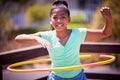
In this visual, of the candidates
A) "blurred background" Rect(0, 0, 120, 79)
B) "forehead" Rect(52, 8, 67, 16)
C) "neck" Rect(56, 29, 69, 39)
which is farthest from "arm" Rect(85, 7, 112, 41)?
"blurred background" Rect(0, 0, 120, 79)

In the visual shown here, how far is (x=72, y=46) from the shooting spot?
3545mm

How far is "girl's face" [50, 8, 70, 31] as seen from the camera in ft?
11.5

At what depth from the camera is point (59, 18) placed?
3.52 m

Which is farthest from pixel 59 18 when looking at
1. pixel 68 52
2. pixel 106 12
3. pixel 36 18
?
pixel 36 18

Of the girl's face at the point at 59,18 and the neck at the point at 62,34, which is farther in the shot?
the neck at the point at 62,34

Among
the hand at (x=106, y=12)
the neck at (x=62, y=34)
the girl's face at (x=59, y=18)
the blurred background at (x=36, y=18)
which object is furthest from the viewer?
the blurred background at (x=36, y=18)

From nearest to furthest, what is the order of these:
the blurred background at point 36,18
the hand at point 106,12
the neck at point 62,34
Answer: the hand at point 106,12
the neck at point 62,34
the blurred background at point 36,18

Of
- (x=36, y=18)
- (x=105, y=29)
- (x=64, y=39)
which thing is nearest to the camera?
(x=105, y=29)

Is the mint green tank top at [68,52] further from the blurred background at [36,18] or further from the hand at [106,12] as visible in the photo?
the blurred background at [36,18]

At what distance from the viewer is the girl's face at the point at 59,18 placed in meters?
3.51

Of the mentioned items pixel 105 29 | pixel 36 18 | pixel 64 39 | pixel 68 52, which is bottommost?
pixel 36 18

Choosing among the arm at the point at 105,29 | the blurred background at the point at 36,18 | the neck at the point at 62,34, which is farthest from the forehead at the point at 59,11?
the blurred background at the point at 36,18

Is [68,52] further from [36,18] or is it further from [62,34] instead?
[36,18]

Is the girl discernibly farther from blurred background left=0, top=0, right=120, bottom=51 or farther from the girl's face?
blurred background left=0, top=0, right=120, bottom=51
